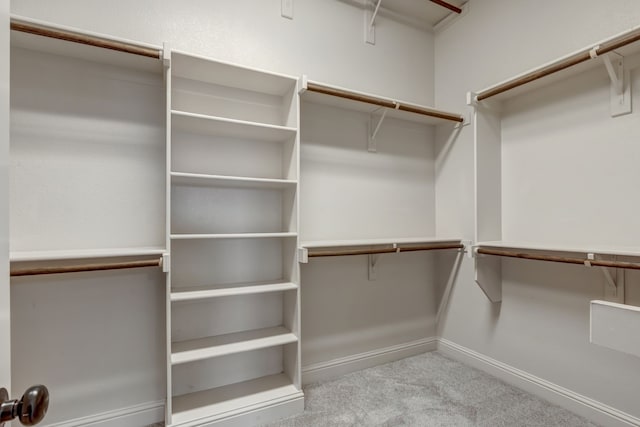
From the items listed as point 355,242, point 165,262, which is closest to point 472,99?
point 355,242

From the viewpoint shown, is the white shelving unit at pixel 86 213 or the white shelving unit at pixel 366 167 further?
the white shelving unit at pixel 366 167

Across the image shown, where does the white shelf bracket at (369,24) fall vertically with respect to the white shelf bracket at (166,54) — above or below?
above

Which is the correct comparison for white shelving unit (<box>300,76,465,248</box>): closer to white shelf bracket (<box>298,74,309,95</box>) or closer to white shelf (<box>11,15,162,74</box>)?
white shelf bracket (<box>298,74,309,95</box>)

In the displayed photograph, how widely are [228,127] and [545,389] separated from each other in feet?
8.10

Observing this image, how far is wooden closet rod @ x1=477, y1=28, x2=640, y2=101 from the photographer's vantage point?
146cm

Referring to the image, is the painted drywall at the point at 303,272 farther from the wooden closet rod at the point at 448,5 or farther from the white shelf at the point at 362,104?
the wooden closet rod at the point at 448,5

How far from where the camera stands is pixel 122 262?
1514mm

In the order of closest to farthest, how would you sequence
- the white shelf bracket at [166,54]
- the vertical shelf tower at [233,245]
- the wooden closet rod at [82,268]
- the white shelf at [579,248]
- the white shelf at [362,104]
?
the wooden closet rod at [82,268], the white shelf at [579,248], the white shelf bracket at [166,54], the vertical shelf tower at [233,245], the white shelf at [362,104]

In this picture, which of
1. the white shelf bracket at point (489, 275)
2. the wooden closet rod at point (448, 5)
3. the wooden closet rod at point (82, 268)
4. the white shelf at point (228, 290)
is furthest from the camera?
the wooden closet rod at point (448, 5)

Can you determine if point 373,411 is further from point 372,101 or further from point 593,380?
point 372,101

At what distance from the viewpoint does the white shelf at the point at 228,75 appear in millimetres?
1694

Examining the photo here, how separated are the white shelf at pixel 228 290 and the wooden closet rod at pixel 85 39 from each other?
1.19 meters

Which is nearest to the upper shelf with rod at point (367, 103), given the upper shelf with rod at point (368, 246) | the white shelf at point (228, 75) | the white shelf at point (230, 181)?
the white shelf at point (228, 75)

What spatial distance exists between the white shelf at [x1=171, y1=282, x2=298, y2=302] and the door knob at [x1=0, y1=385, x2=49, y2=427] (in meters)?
1.08
